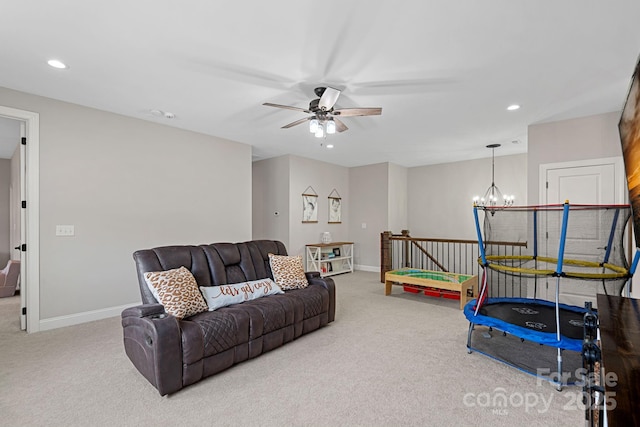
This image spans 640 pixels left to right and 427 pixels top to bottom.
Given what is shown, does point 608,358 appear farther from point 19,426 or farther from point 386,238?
point 386,238

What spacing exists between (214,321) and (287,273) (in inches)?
47.0

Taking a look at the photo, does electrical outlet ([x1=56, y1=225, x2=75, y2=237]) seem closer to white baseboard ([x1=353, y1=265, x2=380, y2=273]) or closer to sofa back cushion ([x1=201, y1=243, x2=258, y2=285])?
sofa back cushion ([x1=201, y1=243, x2=258, y2=285])

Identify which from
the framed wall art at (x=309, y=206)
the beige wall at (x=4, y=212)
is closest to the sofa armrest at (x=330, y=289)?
the framed wall art at (x=309, y=206)

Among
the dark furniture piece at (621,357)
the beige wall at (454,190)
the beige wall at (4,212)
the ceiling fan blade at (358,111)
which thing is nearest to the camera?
the dark furniture piece at (621,357)

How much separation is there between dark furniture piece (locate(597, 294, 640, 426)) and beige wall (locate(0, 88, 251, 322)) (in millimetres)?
4702

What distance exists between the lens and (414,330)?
3.46 m

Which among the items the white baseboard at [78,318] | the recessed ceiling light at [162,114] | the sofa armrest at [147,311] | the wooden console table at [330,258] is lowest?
the white baseboard at [78,318]

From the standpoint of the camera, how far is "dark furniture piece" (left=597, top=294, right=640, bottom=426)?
0.75m

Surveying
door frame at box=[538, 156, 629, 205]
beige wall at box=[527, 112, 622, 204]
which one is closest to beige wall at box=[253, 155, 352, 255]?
beige wall at box=[527, 112, 622, 204]

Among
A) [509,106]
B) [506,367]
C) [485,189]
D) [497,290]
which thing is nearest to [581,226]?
[497,290]

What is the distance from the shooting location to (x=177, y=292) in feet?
8.34

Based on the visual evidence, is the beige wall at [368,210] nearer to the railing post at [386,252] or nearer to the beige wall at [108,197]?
the railing post at [386,252]

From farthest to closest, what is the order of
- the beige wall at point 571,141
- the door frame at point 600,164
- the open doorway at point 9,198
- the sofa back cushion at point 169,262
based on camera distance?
the open doorway at point 9,198, the beige wall at point 571,141, the door frame at point 600,164, the sofa back cushion at point 169,262

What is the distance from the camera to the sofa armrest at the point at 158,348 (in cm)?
210
